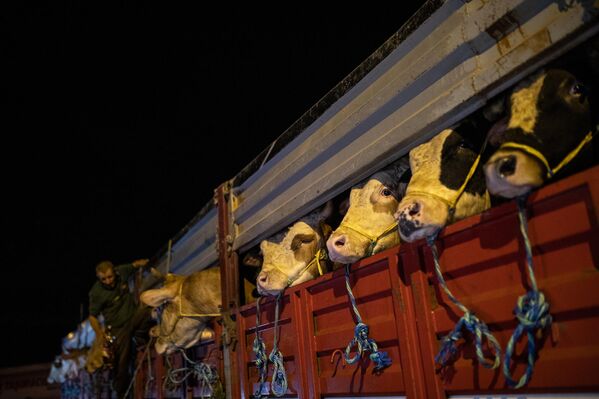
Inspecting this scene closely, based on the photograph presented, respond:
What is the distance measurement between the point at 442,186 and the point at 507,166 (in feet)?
1.85

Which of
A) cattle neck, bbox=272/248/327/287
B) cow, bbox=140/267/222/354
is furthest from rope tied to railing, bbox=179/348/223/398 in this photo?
cattle neck, bbox=272/248/327/287

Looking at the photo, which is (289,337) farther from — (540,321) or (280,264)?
(540,321)

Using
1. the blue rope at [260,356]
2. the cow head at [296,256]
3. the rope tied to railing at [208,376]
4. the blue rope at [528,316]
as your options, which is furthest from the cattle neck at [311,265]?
the blue rope at [528,316]

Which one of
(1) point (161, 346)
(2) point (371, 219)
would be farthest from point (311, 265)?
(1) point (161, 346)

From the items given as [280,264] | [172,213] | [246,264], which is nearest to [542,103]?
[280,264]

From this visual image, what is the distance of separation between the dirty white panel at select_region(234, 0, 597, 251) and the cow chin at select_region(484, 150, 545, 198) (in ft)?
Result: 1.71

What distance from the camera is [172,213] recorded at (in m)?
11.1

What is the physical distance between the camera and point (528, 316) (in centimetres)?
202

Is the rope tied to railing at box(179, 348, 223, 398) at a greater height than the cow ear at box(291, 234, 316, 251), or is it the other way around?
the cow ear at box(291, 234, 316, 251)

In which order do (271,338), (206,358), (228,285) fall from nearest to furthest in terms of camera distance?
1. (271,338)
2. (228,285)
3. (206,358)

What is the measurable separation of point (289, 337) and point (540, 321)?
213cm

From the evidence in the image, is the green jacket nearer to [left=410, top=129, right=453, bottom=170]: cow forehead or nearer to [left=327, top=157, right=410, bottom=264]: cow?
[left=327, top=157, right=410, bottom=264]: cow

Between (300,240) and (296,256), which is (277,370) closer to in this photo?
(296,256)

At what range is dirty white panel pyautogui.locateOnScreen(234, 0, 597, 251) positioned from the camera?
2.26m
